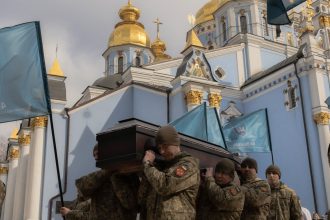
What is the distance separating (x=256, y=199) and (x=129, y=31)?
2850 cm

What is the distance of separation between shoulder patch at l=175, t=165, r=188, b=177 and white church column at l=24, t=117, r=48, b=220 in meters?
11.8

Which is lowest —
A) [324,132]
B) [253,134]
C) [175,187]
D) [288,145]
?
[175,187]

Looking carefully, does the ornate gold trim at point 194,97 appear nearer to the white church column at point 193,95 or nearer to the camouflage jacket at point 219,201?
the white church column at point 193,95

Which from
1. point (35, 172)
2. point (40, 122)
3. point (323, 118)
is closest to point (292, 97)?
point (323, 118)

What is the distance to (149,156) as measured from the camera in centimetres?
346

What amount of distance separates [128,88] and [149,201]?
13.7 m

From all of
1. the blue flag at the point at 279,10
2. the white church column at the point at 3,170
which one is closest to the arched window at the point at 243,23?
the white church column at the point at 3,170

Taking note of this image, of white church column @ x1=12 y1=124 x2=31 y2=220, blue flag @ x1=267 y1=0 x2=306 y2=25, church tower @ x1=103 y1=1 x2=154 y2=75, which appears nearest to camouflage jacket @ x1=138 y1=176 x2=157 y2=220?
blue flag @ x1=267 y1=0 x2=306 y2=25

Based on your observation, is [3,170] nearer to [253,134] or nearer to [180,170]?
[253,134]

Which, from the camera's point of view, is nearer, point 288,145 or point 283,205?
point 283,205

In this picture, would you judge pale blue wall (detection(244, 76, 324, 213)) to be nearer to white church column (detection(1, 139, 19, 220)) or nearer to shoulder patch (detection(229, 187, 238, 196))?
white church column (detection(1, 139, 19, 220))

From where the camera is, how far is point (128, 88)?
55.9 ft

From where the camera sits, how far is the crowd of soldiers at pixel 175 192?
10.9 ft

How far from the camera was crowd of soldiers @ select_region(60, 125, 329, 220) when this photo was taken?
3.34m
